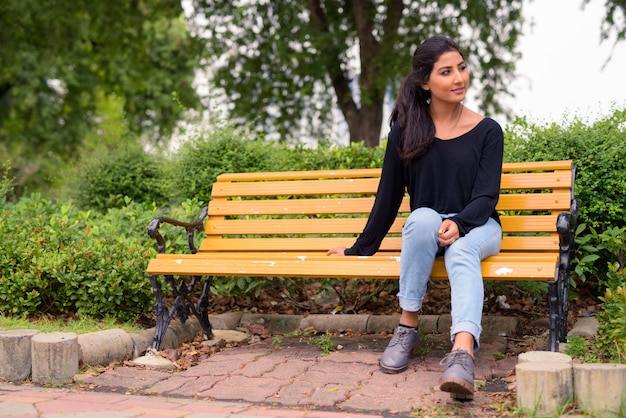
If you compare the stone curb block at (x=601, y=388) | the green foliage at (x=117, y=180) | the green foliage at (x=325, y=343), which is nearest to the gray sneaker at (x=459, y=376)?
the stone curb block at (x=601, y=388)

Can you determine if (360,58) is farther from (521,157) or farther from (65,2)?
(521,157)

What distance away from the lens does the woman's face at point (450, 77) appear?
3934mm

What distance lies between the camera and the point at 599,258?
489 cm

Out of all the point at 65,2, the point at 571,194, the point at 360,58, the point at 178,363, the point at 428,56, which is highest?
the point at 65,2

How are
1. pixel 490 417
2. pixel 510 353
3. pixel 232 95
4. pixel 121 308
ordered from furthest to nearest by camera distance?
pixel 232 95 → pixel 121 308 → pixel 510 353 → pixel 490 417

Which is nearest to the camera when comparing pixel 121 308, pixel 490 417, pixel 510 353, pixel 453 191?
pixel 490 417

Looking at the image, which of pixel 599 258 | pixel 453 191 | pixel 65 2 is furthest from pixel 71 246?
pixel 65 2

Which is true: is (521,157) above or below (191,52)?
below

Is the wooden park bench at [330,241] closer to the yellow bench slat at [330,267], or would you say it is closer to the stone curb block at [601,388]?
the yellow bench slat at [330,267]

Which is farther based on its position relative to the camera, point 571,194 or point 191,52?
point 191,52

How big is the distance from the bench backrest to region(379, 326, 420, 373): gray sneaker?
83cm

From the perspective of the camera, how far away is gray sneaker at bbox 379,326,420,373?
3727 mm

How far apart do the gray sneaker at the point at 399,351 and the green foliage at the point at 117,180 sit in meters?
4.73

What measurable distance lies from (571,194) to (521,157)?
867 mm
